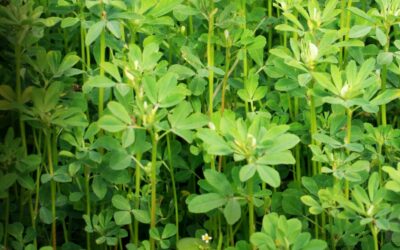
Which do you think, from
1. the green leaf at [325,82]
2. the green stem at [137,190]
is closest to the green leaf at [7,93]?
the green stem at [137,190]

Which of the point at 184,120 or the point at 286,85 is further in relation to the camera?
the point at 286,85

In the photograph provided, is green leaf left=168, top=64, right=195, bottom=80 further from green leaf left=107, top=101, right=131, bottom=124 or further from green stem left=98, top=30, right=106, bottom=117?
green leaf left=107, top=101, right=131, bottom=124

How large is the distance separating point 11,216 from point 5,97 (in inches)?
13.0

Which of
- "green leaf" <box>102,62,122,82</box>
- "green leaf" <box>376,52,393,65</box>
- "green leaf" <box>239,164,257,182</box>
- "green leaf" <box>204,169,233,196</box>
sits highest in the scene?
"green leaf" <box>102,62,122,82</box>

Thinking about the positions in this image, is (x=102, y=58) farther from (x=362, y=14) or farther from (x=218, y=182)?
(x=362, y=14)

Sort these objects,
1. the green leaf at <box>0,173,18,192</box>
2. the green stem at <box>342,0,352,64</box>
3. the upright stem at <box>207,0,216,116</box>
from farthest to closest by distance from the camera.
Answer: the green stem at <box>342,0,352,64</box>
the upright stem at <box>207,0,216,116</box>
the green leaf at <box>0,173,18,192</box>

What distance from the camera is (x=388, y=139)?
1.97 m

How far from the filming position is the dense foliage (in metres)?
1.74

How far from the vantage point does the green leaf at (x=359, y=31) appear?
2027mm

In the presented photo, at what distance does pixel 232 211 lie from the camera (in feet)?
→ 5.67

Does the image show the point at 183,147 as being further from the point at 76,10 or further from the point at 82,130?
the point at 76,10

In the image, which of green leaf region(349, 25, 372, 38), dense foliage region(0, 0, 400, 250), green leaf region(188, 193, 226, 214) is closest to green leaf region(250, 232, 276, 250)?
dense foliage region(0, 0, 400, 250)

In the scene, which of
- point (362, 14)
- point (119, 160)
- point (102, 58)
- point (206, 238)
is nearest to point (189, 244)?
point (206, 238)

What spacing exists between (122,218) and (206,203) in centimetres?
24
